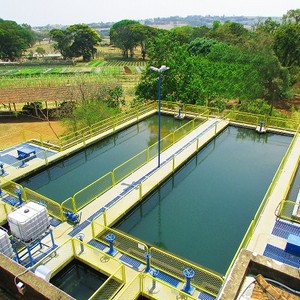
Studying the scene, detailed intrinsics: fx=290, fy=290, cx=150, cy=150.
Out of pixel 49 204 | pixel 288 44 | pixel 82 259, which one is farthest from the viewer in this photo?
pixel 288 44

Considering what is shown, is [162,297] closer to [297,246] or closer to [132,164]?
[297,246]

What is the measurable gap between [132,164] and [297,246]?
10.2m

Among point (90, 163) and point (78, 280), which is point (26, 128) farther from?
point (78, 280)

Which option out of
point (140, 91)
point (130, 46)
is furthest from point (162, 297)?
point (130, 46)

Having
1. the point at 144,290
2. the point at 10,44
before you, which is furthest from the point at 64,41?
the point at 144,290

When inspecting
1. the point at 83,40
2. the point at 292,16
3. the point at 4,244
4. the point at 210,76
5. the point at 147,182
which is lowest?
the point at 147,182

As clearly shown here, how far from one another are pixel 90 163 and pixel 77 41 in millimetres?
98033

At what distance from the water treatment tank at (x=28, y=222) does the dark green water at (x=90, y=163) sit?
456cm

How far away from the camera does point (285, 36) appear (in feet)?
150

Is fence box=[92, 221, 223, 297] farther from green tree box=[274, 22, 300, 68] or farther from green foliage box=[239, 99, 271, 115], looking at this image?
green tree box=[274, 22, 300, 68]

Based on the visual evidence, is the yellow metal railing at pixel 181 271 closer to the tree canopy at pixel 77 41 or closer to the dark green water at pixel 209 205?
the dark green water at pixel 209 205

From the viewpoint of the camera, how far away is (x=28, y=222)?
1068 centimetres

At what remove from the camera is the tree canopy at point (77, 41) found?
4176 inches

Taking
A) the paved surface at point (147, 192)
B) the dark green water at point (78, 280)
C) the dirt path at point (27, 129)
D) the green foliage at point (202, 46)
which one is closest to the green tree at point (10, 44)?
the green foliage at point (202, 46)
